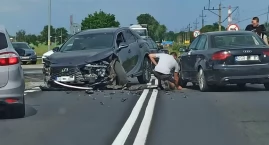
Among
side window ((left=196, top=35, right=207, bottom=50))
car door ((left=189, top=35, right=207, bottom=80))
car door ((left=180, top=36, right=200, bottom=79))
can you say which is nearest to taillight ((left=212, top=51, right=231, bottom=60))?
car door ((left=189, top=35, right=207, bottom=80))

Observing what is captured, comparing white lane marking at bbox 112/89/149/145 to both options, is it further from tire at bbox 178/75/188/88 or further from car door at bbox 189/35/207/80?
tire at bbox 178/75/188/88

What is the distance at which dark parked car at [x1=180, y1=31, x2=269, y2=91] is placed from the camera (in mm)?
14914

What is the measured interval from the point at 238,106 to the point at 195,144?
165 inches

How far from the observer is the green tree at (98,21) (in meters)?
87.4

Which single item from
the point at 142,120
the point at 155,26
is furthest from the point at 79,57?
the point at 155,26

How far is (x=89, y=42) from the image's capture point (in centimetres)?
1730

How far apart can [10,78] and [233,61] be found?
6.44 metres

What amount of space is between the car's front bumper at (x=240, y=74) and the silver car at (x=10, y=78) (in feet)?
19.1

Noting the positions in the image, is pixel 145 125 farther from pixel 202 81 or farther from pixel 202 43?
pixel 202 43

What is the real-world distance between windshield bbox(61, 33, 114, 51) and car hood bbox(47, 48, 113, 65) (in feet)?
1.86

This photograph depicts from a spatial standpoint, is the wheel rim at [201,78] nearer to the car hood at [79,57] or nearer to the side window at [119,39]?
the car hood at [79,57]

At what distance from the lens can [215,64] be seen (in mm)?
15062

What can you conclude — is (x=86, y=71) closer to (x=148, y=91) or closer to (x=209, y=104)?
(x=148, y=91)

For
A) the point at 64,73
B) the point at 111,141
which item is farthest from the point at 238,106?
the point at 64,73
